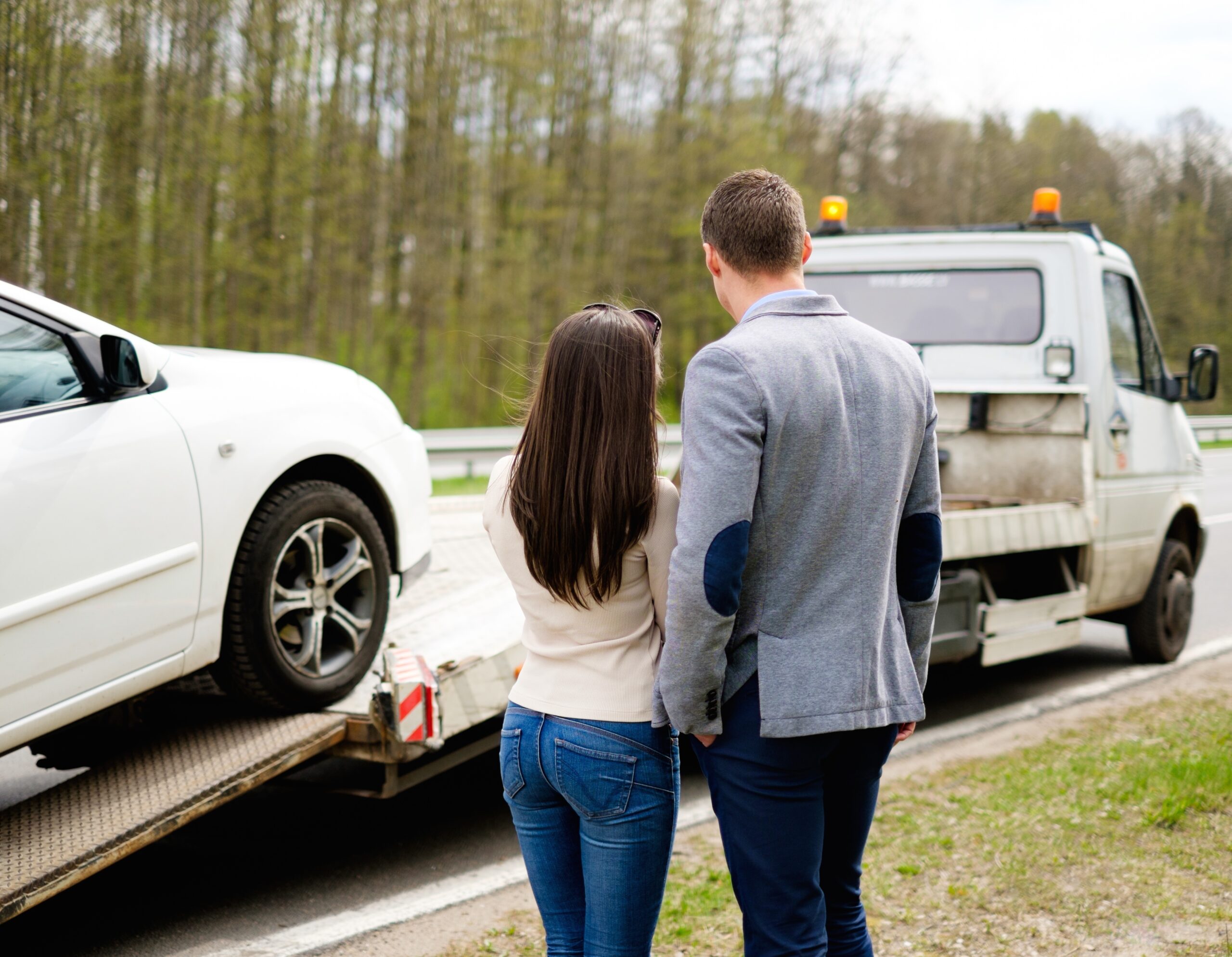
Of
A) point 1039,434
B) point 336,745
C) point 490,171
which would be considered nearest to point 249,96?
point 490,171

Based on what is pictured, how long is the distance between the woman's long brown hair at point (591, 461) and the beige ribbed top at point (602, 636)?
36 millimetres

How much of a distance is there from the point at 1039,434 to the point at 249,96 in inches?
599

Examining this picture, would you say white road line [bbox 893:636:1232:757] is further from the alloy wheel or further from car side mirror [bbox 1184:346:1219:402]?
the alloy wheel

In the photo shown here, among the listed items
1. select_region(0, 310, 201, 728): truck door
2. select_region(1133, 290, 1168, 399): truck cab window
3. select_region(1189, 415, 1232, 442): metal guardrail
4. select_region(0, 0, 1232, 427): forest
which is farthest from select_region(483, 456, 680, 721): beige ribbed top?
select_region(1189, 415, 1232, 442): metal guardrail

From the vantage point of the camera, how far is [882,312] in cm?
698

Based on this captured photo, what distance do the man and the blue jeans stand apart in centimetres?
9

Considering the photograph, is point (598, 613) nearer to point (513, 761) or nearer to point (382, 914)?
point (513, 761)

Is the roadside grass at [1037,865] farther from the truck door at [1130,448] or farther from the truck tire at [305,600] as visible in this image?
the truck door at [1130,448]

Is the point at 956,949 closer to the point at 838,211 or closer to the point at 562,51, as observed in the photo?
the point at 838,211

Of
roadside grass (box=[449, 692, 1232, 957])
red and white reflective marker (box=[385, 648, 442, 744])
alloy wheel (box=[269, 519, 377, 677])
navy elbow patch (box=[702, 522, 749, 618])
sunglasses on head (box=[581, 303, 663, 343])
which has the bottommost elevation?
roadside grass (box=[449, 692, 1232, 957])

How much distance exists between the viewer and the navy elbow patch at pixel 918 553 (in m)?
2.28

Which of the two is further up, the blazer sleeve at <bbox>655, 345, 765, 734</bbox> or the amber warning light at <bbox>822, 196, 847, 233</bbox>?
the amber warning light at <bbox>822, 196, 847, 233</bbox>

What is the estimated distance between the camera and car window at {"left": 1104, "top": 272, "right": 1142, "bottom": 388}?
21.9 feet

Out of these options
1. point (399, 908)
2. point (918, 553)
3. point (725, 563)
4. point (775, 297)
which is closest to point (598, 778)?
point (725, 563)
